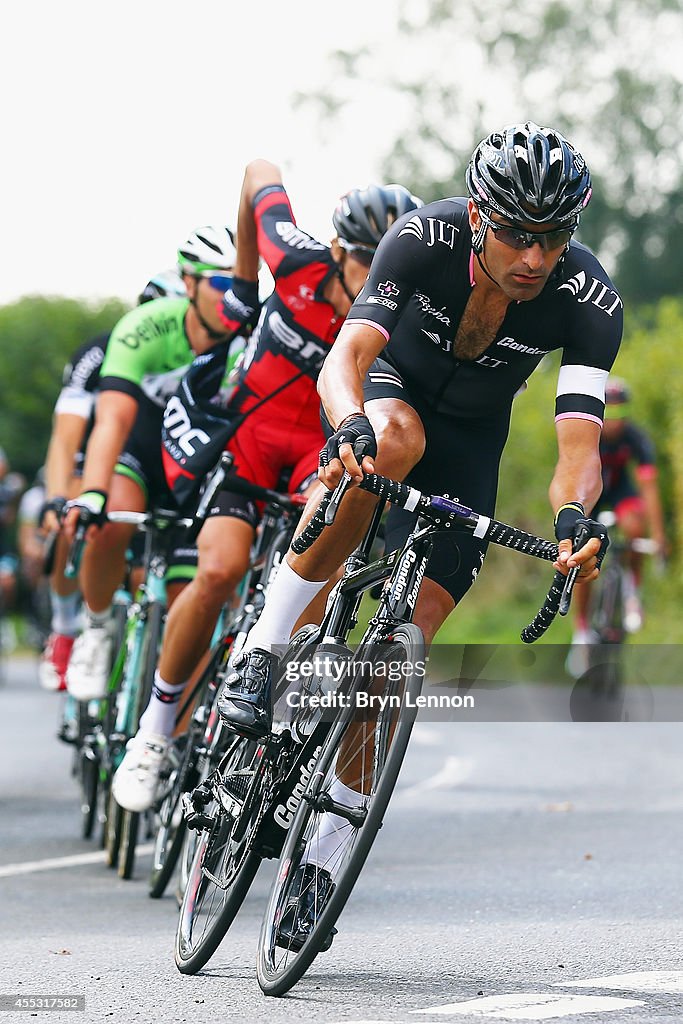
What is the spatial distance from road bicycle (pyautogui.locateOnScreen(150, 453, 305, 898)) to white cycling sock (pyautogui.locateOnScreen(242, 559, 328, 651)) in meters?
0.96

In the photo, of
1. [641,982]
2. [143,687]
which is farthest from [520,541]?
[143,687]

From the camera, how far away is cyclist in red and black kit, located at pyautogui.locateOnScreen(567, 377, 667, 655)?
1412 centimetres

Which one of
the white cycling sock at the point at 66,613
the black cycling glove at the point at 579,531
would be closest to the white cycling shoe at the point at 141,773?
the black cycling glove at the point at 579,531

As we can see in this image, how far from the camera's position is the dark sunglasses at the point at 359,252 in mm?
6039

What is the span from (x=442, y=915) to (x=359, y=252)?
2.25 metres

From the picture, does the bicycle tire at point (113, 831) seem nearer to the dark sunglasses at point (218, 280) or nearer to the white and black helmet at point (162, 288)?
the dark sunglasses at point (218, 280)

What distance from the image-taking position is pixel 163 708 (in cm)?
657

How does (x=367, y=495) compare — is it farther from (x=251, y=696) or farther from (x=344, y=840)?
(x=344, y=840)

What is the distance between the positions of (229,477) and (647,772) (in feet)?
15.9

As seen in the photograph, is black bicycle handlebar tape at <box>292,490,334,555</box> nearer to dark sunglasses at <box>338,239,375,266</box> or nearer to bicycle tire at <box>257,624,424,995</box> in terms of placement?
bicycle tire at <box>257,624,424,995</box>

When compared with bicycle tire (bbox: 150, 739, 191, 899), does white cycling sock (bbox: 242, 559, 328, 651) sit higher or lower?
higher

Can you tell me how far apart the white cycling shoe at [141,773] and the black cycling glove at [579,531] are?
2562 mm

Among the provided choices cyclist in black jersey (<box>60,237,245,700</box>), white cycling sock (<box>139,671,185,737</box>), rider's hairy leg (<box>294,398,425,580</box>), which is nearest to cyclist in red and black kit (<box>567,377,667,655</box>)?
cyclist in black jersey (<box>60,237,245,700</box>)

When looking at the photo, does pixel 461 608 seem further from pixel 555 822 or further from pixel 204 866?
pixel 204 866
